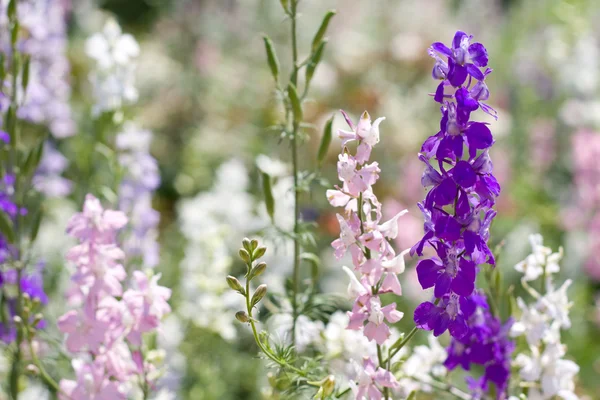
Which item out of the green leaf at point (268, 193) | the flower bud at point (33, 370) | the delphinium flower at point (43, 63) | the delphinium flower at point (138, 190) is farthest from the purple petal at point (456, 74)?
the delphinium flower at point (43, 63)

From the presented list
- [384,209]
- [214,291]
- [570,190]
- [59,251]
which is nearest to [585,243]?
[570,190]

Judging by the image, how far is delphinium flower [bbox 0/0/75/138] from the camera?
1479 mm

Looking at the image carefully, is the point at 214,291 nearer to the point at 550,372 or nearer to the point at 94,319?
the point at 94,319

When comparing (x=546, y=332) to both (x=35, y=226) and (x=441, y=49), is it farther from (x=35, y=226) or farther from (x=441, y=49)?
(x=35, y=226)

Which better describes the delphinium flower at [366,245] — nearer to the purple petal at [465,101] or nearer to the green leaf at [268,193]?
the purple petal at [465,101]

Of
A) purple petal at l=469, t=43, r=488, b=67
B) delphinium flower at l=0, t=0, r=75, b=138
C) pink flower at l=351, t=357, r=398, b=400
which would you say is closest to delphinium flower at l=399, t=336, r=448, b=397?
pink flower at l=351, t=357, r=398, b=400

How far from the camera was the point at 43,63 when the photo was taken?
168 centimetres

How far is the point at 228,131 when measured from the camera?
3.01 meters

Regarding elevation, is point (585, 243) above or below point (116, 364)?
below

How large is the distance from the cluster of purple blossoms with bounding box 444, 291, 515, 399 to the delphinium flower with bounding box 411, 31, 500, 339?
15 centimetres

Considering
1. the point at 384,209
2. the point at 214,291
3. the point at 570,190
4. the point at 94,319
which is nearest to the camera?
the point at 94,319

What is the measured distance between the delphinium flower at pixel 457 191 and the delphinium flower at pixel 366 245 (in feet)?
0.13

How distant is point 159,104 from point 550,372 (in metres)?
2.74

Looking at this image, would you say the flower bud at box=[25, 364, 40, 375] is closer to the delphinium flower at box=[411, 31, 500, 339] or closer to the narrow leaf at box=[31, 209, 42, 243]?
the narrow leaf at box=[31, 209, 42, 243]
